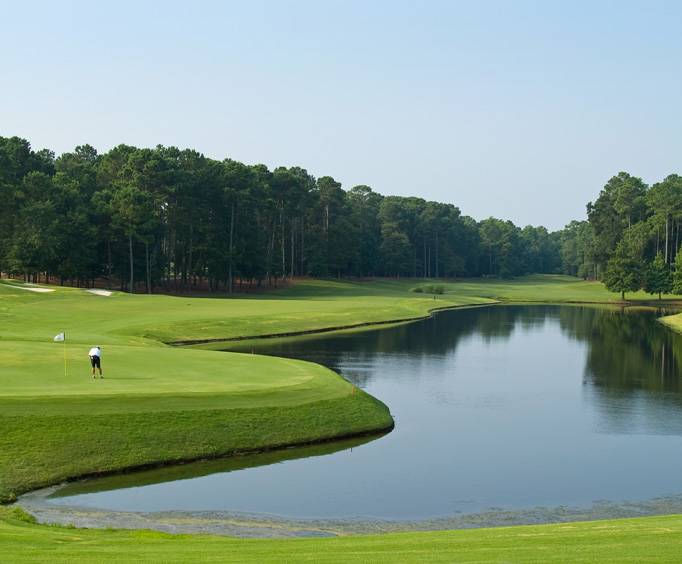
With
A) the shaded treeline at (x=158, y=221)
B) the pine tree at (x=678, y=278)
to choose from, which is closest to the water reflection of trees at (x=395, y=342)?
the pine tree at (x=678, y=278)

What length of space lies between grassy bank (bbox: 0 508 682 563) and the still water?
235 inches

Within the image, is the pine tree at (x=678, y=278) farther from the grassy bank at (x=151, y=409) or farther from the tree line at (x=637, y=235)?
the grassy bank at (x=151, y=409)

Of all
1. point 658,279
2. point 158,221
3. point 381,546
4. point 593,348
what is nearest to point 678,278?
point 658,279

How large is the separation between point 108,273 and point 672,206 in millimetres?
Result: 108259

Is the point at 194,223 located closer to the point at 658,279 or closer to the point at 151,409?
the point at 658,279

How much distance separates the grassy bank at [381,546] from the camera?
15.1 meters

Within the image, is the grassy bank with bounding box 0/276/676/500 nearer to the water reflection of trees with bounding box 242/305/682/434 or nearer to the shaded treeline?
the water reflection of trees with bounding box 242/305/682/434

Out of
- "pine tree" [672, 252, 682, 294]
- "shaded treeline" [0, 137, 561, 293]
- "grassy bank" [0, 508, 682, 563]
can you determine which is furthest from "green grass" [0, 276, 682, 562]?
"pine tree" [672, 252, 682, 294]

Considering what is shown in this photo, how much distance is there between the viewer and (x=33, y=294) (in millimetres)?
80250

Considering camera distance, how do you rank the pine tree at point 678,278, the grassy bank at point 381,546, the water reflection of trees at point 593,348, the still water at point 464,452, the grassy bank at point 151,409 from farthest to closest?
1. the pine tree at point 678,278
2. the water reflection of trees at point 593,348
3. the grassy bank at point 151,409
4. the still water at point 464,452
5. the grassy bank at point 381,546

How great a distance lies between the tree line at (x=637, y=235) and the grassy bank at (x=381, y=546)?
122227 mm

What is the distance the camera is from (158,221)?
114375 millimetres

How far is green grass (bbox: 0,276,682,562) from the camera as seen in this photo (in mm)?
16250

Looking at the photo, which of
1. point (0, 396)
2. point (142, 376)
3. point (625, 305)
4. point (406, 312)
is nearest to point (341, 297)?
point (406, 312)
